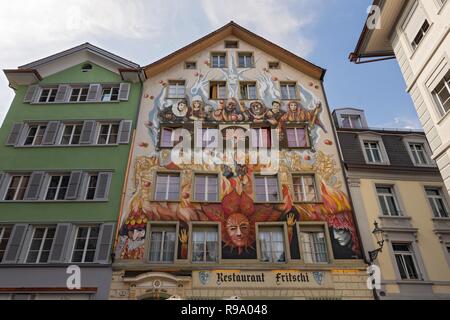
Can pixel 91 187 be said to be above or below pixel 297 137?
below

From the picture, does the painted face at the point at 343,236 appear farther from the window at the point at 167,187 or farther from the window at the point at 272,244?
the window at the point at 167,187

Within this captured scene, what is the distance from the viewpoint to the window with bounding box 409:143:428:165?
18.1m

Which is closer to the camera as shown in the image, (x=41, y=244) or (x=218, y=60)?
(x=41, y=244)

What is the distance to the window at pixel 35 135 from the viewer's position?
1819 cm

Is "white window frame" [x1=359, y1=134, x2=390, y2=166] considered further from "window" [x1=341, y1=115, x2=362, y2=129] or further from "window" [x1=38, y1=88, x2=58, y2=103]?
"window" [x1=38, y1=88, x2=58, y2=103]

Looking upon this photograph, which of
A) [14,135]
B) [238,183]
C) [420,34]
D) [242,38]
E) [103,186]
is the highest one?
[242,38]

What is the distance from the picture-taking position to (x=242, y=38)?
2339cm

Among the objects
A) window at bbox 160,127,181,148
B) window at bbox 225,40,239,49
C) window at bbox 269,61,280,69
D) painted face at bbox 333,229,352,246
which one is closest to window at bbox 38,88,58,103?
window at bbox 160,127,181,148

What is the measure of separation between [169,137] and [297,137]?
733cm

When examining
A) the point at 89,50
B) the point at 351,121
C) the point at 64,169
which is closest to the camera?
the point at 64,169

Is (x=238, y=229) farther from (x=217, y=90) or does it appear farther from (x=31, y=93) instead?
(x=31, y=93)

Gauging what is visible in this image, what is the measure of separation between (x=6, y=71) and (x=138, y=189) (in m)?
11.9

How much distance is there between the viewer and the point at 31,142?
18.3 meters

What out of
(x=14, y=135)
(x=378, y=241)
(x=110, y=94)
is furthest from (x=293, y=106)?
(x=14, y=135)
